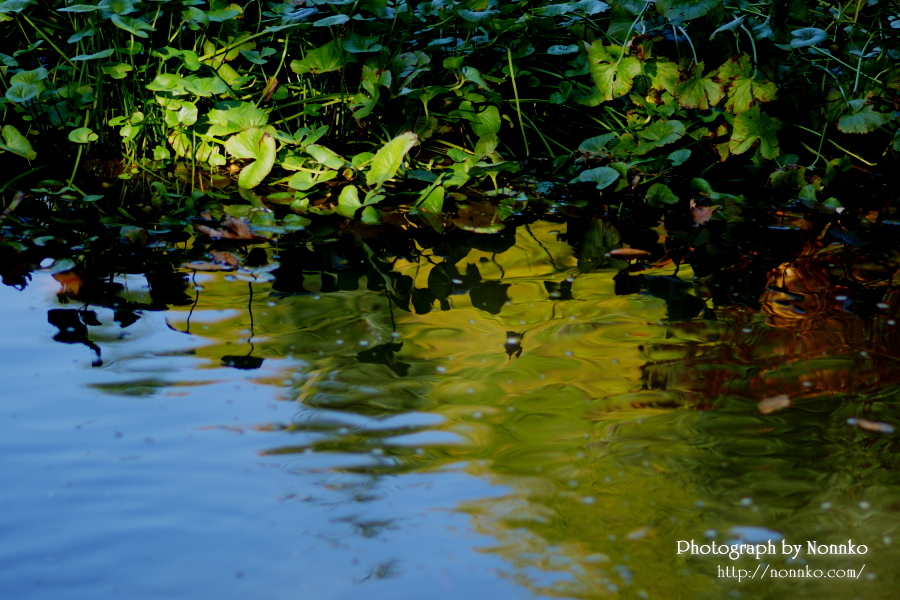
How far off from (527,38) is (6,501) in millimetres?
1669

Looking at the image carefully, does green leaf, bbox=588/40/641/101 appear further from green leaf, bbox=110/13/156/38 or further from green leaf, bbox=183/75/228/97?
green leaf, bbox=110/13/156/38

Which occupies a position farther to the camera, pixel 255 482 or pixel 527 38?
pixel 527 38

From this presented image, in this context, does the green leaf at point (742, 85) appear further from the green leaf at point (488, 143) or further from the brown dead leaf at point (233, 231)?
the brown dead leaf at point (233, 231)

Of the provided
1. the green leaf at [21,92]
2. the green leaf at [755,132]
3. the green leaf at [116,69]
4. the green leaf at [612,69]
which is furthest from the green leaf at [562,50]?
the green leaf at [21,92]

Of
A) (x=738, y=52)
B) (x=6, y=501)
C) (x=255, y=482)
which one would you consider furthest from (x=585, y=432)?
(x=738, y=52)

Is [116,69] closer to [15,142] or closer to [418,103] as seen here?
[15,142]

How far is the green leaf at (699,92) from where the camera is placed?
1.88 m

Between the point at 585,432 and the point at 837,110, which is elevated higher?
the point at 837,110

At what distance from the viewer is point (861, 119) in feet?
6.04

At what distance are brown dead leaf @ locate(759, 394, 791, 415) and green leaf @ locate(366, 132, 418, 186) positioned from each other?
96 centimetres

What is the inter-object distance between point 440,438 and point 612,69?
1219 mm

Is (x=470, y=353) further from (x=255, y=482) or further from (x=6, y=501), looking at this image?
(x=6, y=501)

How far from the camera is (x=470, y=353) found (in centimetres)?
123

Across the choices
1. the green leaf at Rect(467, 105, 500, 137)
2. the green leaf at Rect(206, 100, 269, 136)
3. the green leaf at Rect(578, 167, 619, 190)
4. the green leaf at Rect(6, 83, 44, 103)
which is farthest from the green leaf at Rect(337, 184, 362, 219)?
the green leaf at Rect(6, 83, 44, 103)
